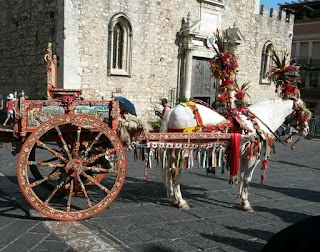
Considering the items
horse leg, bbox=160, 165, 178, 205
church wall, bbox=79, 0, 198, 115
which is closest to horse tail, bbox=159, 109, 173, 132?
horse leg, bbox=160, 165, 178, 205

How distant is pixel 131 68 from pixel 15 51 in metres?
4.75

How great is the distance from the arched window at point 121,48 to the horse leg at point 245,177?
9009 millimetres

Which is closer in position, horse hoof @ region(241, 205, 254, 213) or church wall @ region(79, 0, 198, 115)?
horse hoof @ region(241, 205, 254, 213)

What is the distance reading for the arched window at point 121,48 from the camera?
1373 cm

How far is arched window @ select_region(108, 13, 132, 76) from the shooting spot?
1373 centimetres

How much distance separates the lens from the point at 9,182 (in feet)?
21.0

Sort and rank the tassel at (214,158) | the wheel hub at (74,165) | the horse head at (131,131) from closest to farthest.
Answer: the wheel hub at (74,165)
the horse head at (131,131)
the tassel at (214,158)

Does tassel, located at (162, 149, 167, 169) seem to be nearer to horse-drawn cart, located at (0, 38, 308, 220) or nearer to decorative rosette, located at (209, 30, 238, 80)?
horse-drawn cart, located at (0, 38, 308, 220)

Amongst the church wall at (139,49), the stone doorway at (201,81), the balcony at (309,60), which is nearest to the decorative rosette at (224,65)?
the church wall at (139,49)

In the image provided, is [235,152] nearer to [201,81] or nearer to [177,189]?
[177,189]

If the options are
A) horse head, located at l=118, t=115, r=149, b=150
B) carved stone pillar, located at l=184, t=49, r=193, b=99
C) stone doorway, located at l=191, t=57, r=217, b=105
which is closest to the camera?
horse head, located at l=118, t=115, r=149, b=150

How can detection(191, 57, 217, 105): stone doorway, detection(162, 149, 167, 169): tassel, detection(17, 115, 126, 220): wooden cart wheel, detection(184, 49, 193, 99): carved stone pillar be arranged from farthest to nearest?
detection(191, 57, 217, 105): stone doorway < detection(184, 49, 193, 99): carved stone pillar < detection(162, 149, 167, 169): tassel < detection(17, 115, 126, 220): wooden cart wheel

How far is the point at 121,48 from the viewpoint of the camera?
14.2 meters

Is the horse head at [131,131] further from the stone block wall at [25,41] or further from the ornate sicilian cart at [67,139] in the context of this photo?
the stone block wall at [25,41]
